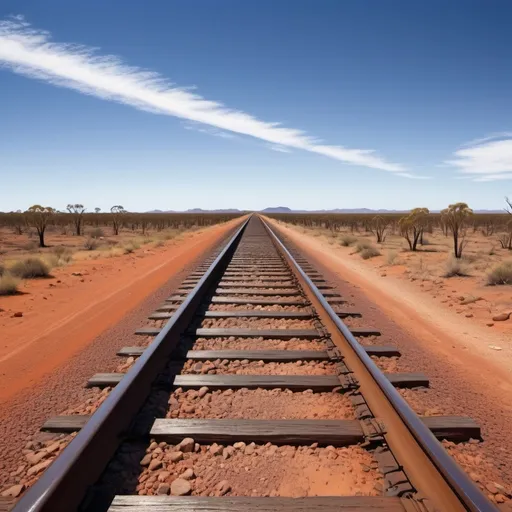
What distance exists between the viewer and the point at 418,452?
2.08 m

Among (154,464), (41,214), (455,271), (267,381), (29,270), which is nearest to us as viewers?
(154,464)

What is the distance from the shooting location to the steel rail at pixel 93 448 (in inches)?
64.6

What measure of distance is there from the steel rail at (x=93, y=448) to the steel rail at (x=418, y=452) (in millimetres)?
1637

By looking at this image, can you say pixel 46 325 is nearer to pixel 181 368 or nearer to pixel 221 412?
pixel 181 368

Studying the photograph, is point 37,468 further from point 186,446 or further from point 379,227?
point 379,227

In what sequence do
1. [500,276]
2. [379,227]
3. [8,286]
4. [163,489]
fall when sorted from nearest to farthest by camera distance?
[163,489]
[8,286]
[500,276]
[379,227]

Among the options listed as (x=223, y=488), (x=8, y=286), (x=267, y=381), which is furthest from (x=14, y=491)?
(x=8, y=286)

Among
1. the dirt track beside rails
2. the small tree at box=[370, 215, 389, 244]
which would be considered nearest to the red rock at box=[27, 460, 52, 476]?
the dirt track beside rails

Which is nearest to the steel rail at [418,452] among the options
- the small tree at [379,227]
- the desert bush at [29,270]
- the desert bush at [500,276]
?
the desert bush at [500,276]

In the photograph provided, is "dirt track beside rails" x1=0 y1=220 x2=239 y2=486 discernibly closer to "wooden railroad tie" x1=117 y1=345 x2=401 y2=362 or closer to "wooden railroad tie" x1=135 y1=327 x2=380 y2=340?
"wooden railroad tie" x1=135 y1=327 x2=380 y2=340

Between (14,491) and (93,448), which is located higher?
(93,448)

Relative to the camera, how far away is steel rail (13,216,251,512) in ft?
5.38

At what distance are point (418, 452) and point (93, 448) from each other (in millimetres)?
1742

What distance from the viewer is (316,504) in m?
1.85
